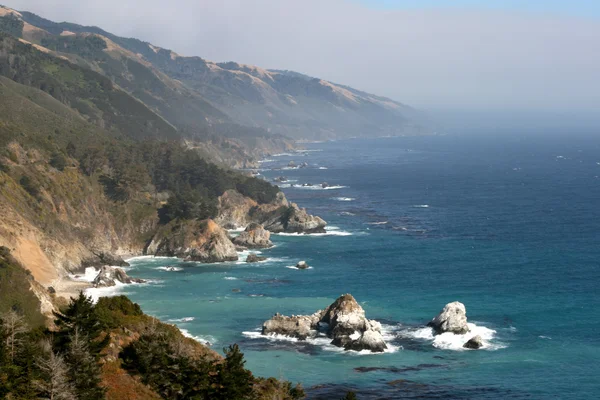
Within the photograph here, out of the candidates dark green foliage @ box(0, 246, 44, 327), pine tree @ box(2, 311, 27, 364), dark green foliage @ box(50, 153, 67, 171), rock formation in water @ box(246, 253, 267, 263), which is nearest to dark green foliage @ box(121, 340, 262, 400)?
pine tree @ box(2, 311, 27, 364)

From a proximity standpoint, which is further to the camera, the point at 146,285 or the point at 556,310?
the point at 146,285

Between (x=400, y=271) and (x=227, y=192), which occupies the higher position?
(x=227, y=192)

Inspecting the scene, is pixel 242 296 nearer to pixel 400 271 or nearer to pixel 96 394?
pixel 400 271

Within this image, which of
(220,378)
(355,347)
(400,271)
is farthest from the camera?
(400,271)

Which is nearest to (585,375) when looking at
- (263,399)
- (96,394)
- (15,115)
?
(263,399)

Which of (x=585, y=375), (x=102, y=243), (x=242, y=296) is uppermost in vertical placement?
(x=102, y=243)

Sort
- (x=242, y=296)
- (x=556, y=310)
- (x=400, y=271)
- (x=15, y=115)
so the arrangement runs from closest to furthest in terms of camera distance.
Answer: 1. (x=556, y=310)
2. (x=242, y=296)
3. (x=400, y=271)
4. (x=15, y=115)

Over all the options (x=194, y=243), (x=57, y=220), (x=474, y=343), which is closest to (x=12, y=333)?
(x=474, y=343)
